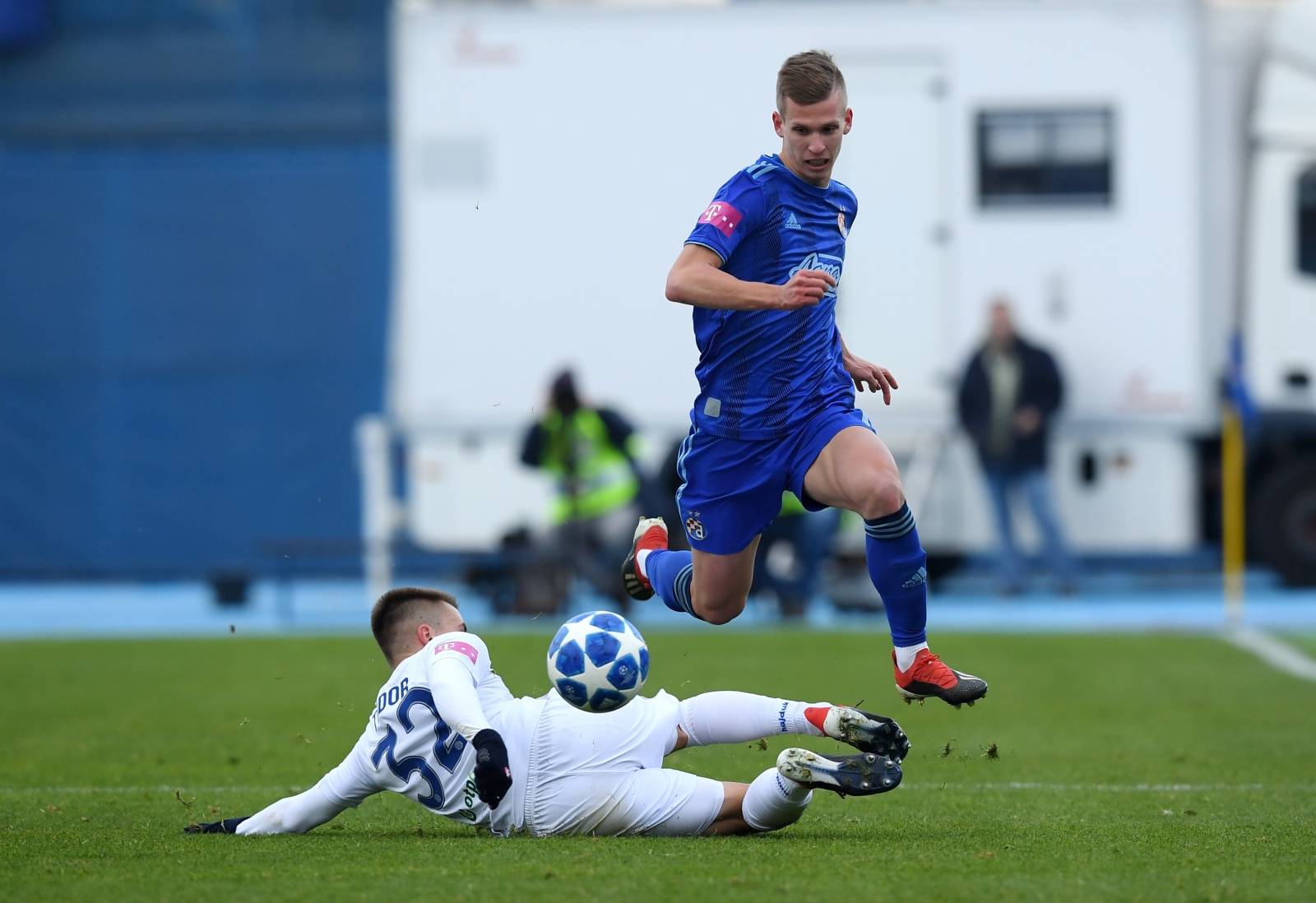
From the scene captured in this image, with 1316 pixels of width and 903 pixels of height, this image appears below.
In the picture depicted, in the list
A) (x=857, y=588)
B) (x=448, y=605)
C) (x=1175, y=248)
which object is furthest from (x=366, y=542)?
(x=448, y=605)

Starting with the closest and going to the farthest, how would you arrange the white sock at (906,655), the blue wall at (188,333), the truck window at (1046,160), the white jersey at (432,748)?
the white jersey at (432,748), the white sock at (906,655), the truck window at (1046,160), the blue wall at (188,333)

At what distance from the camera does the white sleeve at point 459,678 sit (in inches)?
227

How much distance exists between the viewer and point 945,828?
6.45 m

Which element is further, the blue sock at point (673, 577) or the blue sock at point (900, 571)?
the blue sock at point (673, 577)

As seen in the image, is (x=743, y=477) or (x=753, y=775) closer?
(x=743, y=477)

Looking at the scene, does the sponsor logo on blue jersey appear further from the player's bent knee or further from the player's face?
the player's bent knee

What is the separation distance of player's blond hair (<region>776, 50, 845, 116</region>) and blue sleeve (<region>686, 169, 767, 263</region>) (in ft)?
1.08

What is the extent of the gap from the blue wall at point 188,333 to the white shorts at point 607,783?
562 inches

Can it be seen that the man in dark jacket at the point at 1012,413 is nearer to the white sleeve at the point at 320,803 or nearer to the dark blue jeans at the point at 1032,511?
the dark blue jeans at the point at 1032,511

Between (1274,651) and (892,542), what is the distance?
802cm

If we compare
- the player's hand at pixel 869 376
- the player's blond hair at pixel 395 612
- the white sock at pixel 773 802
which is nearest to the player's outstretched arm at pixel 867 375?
the player's hand at pixel 869 376

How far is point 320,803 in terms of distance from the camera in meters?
6.17

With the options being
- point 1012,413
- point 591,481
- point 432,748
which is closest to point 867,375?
point 432,748

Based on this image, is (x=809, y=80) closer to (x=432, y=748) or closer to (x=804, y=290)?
(x=804, y=290)
